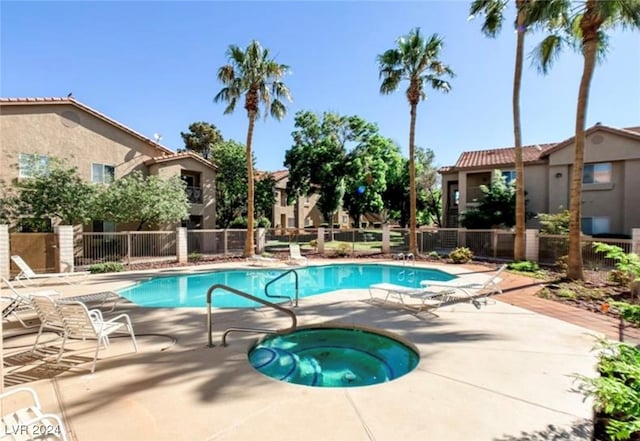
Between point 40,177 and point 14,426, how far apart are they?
15985 millimetres

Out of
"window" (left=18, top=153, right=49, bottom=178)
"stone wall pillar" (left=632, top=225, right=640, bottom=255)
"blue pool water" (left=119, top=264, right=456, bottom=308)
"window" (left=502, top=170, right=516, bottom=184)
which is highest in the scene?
"window" (left=502, top=170, right=516, bottom=184)

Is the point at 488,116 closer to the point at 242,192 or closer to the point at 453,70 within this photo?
the point at 453,70

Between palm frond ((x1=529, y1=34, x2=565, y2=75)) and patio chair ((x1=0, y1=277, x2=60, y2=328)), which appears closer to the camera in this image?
patio chair ((x1=0, y1=277, x2=60, y2=328))

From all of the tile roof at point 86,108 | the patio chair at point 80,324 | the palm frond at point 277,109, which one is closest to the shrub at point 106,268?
the tile roof at point 86,108

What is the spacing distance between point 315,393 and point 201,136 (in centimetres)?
4100

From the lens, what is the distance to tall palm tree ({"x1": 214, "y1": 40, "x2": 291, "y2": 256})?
1750 centimetres

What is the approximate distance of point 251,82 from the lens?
17.8 m


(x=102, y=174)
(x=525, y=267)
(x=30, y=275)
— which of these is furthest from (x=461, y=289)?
(x=102, y=174)

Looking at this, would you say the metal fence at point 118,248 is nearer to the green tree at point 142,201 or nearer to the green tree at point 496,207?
the green tree at point 142,201

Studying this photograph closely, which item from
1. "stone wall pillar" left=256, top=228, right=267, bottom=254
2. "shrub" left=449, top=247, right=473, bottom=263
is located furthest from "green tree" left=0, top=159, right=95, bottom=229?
"shrub" left=449, top=247, right=473, bottom=263

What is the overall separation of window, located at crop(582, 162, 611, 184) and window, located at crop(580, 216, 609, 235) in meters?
2.22

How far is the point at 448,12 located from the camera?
14.8m

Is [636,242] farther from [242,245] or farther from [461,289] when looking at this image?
[242,245]

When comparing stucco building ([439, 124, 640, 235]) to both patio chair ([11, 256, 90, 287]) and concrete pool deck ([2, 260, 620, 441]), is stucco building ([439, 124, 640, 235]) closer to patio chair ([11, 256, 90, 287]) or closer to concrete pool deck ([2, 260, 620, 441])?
concrete pool deck ([2, 260, 620, 441])
